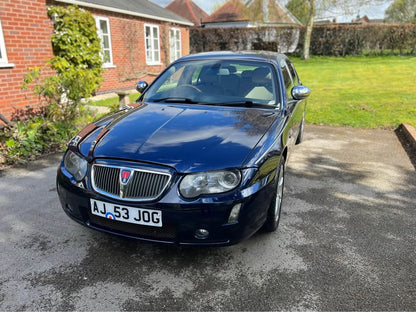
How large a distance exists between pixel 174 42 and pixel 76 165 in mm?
16208

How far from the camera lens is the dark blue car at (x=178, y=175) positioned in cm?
221

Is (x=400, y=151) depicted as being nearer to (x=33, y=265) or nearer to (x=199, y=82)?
(x=199, y=82)

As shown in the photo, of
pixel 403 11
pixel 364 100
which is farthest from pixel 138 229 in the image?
pixel 403 11

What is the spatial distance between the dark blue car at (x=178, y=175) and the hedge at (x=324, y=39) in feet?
87.2

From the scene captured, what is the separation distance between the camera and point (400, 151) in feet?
18.2

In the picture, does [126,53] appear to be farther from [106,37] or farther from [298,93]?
[298,93]

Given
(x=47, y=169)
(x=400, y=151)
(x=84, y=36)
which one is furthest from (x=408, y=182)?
(x=84, y=36)

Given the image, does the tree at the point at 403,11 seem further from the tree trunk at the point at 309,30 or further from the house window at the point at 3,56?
the house window at the point at 3,56

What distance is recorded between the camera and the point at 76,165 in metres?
2.59

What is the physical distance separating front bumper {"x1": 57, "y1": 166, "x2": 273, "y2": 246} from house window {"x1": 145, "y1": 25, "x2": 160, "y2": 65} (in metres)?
13.7

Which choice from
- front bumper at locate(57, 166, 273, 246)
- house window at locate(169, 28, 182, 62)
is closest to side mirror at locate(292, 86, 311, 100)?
front bumper at locate(57, 166, 273, 246)

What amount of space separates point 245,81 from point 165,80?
1.02 metres

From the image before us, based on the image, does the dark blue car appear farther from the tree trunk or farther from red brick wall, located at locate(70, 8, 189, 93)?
the tree trunk

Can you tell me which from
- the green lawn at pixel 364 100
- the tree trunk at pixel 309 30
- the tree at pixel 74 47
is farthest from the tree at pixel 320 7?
the tree at pixel 74 47
